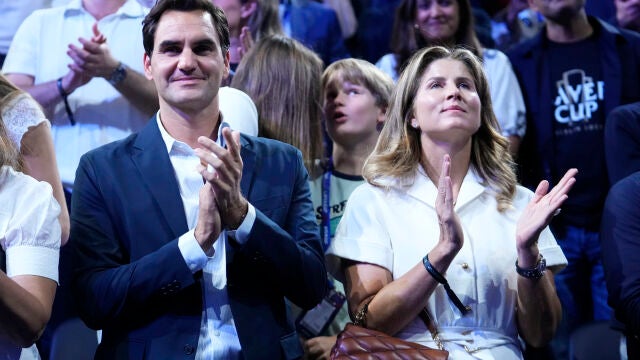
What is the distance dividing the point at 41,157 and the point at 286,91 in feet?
3.72

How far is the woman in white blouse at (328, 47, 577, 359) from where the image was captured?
309 centimetres

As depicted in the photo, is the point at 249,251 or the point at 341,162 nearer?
the point at 249,251

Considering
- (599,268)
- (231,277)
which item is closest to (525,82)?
(599,268)

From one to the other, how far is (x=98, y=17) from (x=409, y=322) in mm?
2279

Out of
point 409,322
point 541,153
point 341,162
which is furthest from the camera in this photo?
point 541,153

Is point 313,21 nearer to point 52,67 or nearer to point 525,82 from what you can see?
point 525,82

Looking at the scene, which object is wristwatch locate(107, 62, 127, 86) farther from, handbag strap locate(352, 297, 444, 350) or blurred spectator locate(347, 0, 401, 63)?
blurred spectator locate(347, 0, 401, 63)

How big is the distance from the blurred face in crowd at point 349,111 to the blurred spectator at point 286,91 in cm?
18

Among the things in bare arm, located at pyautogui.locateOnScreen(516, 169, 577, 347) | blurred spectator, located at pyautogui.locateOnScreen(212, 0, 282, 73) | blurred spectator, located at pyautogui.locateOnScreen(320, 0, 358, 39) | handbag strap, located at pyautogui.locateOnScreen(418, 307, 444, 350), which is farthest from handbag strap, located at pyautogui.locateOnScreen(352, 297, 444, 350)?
blurred spectator, located at pyautogui.locateOnScreen(320, 0, 358, 39)

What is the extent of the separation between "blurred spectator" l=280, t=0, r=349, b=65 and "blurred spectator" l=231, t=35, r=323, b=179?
4.08ft

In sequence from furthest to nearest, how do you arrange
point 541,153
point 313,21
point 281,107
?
point 313,21 → point 541,153 → point 281,107

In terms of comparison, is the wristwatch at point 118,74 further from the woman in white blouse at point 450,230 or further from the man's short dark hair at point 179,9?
the woman in white blouse at point 450,230

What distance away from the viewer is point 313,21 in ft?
17.8

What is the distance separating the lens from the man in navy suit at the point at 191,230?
280cm
